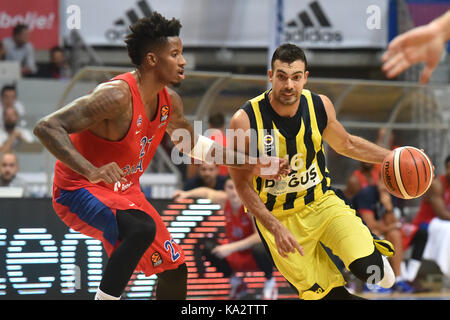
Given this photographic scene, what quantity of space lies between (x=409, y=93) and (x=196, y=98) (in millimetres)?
3046

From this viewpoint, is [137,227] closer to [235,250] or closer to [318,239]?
[318,239]

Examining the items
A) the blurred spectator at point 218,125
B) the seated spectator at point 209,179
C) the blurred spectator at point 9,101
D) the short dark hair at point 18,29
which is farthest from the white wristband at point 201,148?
the short dark hair at point 18,29

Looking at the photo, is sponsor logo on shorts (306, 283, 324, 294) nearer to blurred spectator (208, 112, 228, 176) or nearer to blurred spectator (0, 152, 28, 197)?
blurred spectator (208, 112, 228, 176)

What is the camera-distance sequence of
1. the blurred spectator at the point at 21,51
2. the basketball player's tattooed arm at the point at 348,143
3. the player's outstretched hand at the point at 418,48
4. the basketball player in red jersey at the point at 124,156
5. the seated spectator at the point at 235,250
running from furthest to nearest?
1. the blurred spectator at the point at 21,51
2. the seated spectator at the point at 235,250
3. the basketball player's tattooed arm at the point at 348,143
4. the basketball player in red jersey at the point at 124,156
5. the player's outstretched hand at the point at 418,48

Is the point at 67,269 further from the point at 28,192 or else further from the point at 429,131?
the point at 429,131

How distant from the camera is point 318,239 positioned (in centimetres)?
499

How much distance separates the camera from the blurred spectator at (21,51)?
11531 mm

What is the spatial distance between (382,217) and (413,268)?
81 cm

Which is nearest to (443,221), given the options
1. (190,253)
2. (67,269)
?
(190,253)

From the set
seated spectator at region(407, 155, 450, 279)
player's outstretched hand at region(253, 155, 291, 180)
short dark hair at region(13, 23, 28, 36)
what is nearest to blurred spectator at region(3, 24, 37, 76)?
short dark hair at region(13, 23, 28, 36)

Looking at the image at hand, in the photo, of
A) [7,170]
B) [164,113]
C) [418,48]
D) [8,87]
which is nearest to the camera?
[418,48]

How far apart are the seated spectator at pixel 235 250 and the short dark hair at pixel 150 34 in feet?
7.65

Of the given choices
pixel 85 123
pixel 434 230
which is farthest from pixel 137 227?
pixel 434 230

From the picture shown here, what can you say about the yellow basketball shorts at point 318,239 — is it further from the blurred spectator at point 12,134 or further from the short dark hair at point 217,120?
the blurred spectator at point 12,134
